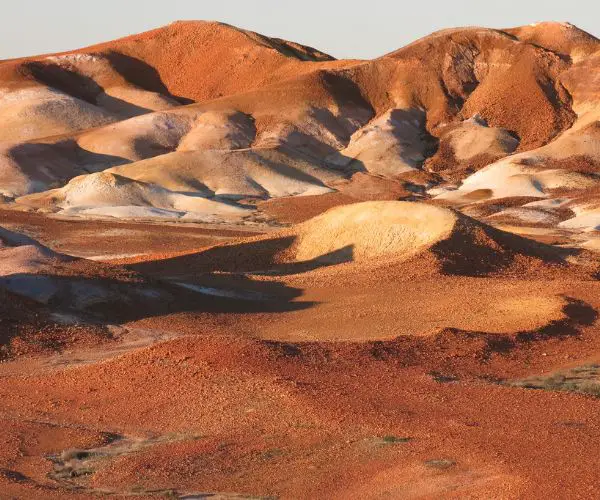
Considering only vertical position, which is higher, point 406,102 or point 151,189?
point 406,102

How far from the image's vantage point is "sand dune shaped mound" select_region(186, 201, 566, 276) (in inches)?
1583

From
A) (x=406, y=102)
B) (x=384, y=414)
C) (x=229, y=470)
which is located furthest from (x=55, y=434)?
(x=406, y=102)

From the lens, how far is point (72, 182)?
79625mm

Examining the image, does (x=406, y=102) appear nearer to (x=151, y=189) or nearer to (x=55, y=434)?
(x=151, y=189)

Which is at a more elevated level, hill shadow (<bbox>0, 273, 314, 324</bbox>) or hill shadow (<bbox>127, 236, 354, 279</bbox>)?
hill shadow (<bbox>0, 273, 314, 324</bbox>)

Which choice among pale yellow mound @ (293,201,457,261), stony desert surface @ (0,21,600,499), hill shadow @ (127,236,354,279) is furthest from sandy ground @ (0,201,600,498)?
hill shadow @ (127,236,354,279)

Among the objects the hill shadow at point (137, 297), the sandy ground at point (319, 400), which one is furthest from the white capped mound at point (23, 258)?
the sandy ground at point (319, 400)

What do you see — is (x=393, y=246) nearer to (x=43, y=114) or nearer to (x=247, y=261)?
(x=247, y=261)

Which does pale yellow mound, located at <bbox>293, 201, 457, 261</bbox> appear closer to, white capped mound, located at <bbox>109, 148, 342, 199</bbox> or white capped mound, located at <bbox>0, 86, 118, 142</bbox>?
white capped mound, located at <bbox>109, 148, 342, 199</bbox>

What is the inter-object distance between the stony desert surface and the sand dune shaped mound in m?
0.12

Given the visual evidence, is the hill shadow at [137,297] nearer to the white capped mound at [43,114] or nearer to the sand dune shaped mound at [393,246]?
the sand dune shaped mound at [393,246]

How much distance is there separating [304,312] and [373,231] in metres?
11.6

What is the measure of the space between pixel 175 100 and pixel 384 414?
348ft

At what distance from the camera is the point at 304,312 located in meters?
33.2
